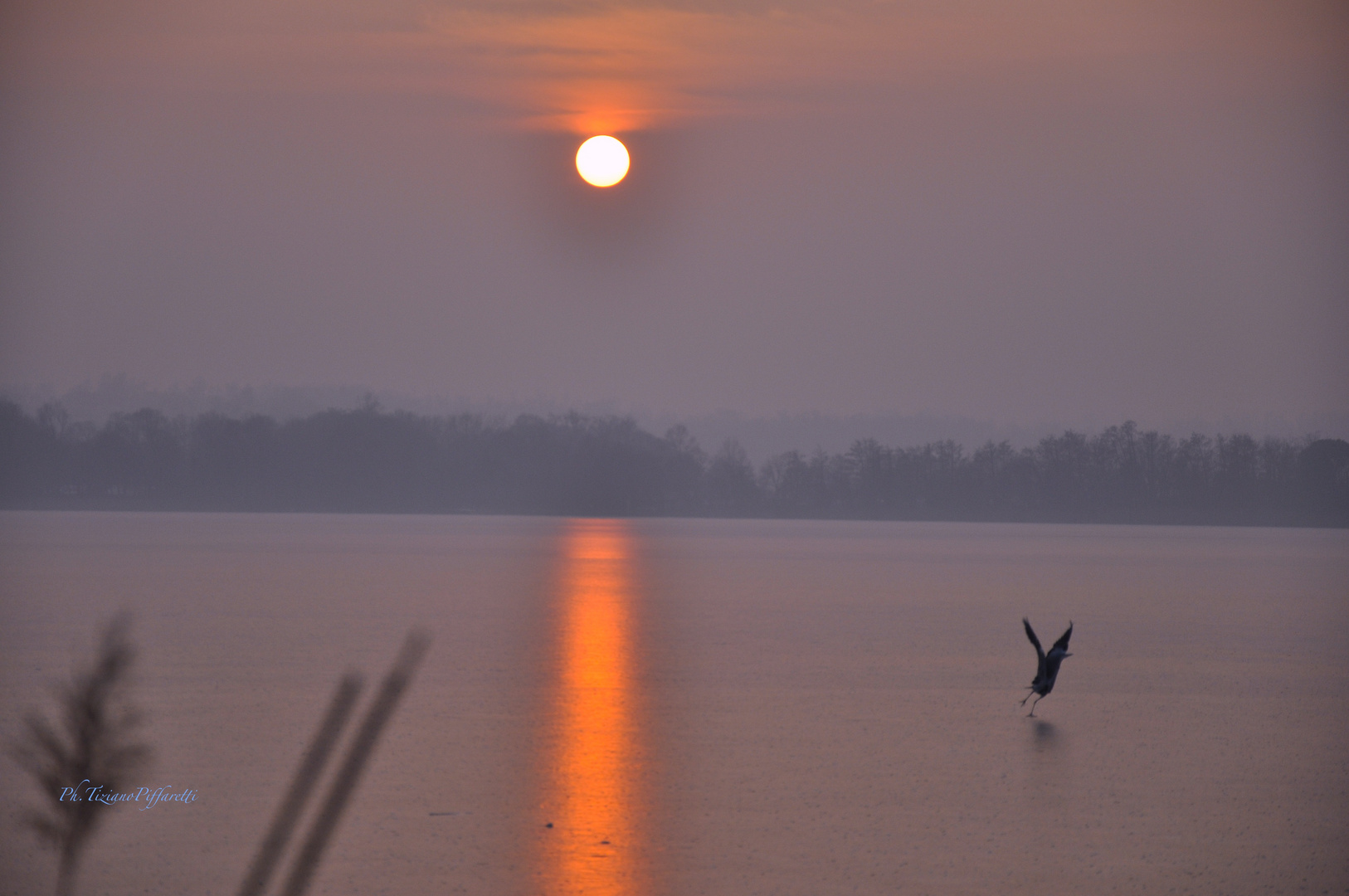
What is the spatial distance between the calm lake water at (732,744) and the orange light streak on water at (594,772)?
4 centimetres

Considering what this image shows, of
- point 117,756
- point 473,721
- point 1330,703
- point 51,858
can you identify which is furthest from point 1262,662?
point 117,756

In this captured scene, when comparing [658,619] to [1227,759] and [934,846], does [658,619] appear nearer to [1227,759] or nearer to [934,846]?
[1227,759]

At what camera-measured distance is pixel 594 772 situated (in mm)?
12359

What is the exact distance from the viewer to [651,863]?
941 centimetres

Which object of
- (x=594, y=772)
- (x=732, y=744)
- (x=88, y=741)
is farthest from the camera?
(x=732, y=744)

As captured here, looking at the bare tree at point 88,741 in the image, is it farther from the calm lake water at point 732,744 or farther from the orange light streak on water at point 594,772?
the orange light streak on water at point 594,772

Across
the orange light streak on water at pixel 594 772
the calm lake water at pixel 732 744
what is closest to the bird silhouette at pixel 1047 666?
the calm lake water at pixel 732 744

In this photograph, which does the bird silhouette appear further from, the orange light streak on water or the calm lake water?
the orange light streak on water

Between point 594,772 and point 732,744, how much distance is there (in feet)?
6.52

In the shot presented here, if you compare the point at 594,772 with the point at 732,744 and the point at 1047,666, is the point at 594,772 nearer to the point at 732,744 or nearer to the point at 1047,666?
the point at 732,744

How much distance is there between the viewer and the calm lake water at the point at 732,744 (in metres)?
9.47

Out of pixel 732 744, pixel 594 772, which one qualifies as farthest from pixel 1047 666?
pixel 594 772

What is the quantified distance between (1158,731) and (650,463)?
6944 inches

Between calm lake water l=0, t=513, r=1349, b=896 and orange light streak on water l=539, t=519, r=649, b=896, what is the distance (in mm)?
44
